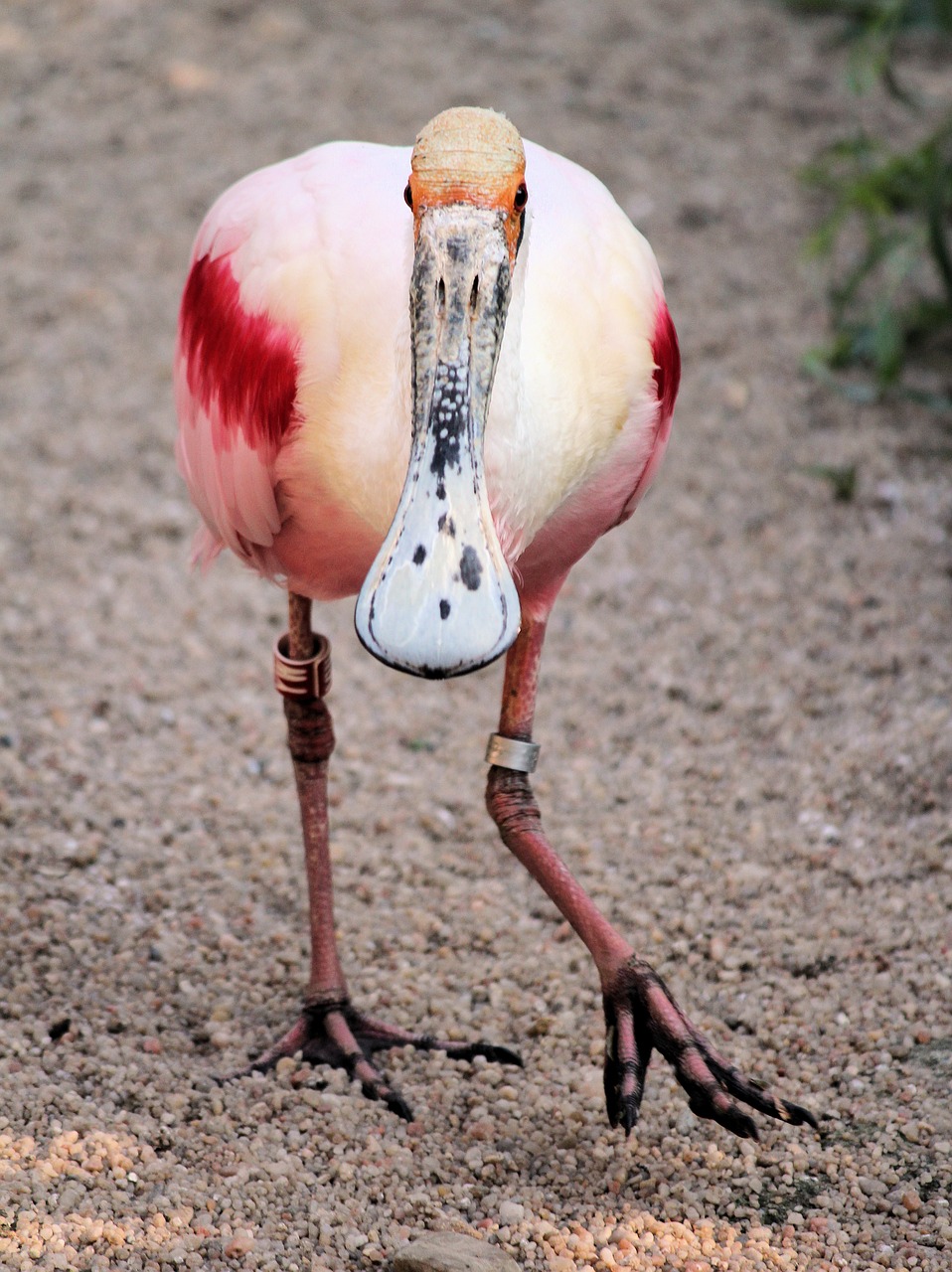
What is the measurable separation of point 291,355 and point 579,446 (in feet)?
1.90

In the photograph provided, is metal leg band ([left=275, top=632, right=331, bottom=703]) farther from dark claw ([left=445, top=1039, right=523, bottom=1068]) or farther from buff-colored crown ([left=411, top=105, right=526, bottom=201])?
buff-colored crown ([left=411, top=105, right=526, bottom=201])

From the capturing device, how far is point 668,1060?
119 inches

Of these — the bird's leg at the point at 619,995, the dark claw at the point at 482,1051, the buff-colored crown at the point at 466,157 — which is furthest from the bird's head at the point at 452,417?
the dark claw at the point at 482,1051

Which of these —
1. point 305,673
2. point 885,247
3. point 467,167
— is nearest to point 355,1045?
point 305,673

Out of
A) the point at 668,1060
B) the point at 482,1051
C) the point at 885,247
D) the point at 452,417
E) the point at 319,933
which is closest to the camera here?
the point at 452,417

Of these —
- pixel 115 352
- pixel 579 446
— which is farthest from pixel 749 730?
pixel 115 352

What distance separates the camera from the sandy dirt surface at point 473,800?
116 inches

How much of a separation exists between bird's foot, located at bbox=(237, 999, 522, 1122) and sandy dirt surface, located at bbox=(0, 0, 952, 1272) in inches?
2.0

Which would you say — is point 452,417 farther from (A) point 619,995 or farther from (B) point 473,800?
(B) point 473,800

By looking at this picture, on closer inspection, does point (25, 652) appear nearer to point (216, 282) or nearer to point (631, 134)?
point (216, 282)

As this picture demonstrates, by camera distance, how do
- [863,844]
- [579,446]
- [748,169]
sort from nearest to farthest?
[579,446] → [863,844] → [748,169]

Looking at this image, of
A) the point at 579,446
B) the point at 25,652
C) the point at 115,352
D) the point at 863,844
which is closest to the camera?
the point at 579,446

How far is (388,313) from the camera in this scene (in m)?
2.86

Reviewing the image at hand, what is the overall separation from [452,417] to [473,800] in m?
2.08
